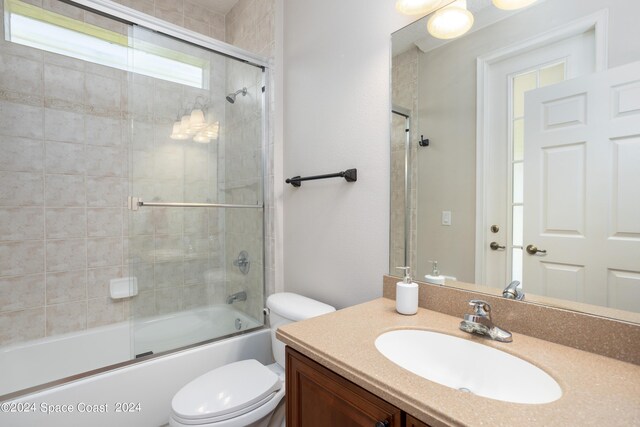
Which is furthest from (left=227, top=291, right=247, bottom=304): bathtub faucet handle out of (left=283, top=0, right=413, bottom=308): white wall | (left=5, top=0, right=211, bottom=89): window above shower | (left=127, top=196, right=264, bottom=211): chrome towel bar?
(left=5, top=0, right=211, bottom=89): window above shower

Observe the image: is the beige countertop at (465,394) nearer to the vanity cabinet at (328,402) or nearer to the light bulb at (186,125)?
the vanity cabinet at (328,402)

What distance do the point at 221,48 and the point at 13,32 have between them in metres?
1.26

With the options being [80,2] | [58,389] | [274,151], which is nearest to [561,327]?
[274,151]

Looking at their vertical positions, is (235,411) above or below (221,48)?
below

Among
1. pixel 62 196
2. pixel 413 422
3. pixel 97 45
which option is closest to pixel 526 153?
pixel 413 422

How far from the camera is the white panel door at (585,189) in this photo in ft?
2.40

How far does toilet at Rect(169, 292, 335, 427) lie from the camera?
3.65ft

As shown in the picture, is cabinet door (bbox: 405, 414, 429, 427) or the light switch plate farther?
the light switch plate

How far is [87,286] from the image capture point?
1.99 meters

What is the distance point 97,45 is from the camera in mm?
2039

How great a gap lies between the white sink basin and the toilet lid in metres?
0.68

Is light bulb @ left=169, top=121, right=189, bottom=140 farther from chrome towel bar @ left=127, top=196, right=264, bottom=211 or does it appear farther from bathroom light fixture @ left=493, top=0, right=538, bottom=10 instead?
bathroom light fixture @ left=493, top=0, right=538, bottom=10

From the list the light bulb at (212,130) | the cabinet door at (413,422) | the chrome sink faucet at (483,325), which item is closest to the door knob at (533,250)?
the chrome sink faucet at (483,325)

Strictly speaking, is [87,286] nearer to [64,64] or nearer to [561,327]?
[64,64]
